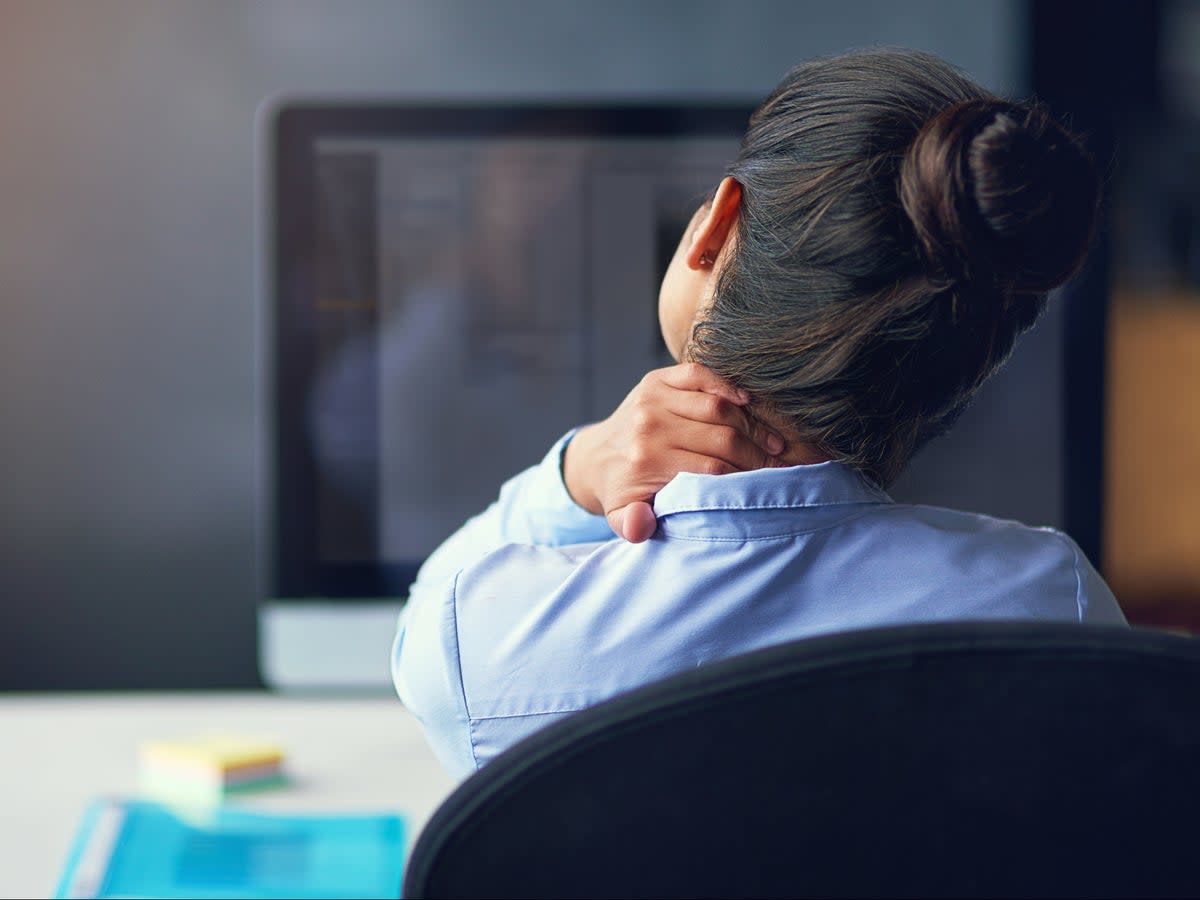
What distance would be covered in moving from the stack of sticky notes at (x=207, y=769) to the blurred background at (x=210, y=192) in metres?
0.51

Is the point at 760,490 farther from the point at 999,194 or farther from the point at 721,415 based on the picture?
the point at 999,194

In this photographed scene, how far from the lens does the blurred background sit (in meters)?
1.39

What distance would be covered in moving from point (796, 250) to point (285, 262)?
0.64 meters

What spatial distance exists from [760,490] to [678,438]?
77 mm

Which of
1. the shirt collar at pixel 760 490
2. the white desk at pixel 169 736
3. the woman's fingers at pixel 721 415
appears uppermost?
the woman's fingers at pixel 721 415

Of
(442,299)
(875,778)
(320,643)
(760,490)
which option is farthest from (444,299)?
(875,778)

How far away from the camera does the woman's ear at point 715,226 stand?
1.91 feet

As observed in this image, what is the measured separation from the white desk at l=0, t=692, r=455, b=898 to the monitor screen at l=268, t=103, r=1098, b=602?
0.48 feet

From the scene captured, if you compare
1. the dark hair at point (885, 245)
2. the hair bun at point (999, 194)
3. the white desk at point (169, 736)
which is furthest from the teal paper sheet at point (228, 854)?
the hair bun at point (999, 194)

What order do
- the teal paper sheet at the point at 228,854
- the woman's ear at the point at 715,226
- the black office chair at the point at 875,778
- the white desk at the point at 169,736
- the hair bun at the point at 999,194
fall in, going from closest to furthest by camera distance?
the black office chair at the point at 875,778
the hair bun at the point at 999,194
the woman's ear at the point at 715,226
the teal paper sheet at the point at 228,854
the white desk at the point at 169,736

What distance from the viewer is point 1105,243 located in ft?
4.59

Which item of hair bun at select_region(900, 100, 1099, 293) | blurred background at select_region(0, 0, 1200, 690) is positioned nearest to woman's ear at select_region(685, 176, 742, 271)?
hair bun at select_region(900, 100, 1099, 293)

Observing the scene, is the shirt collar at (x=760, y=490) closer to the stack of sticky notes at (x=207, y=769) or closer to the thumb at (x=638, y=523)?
the thumb at (x=638, y=523)

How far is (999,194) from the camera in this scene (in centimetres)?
46
